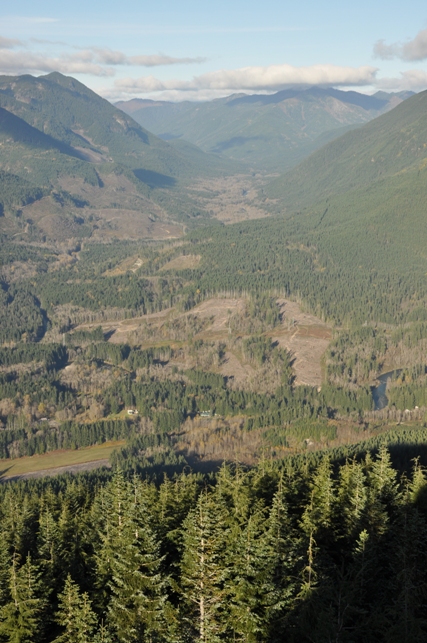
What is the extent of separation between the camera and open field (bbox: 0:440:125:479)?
16525cm

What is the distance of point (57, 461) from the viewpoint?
6713 inches

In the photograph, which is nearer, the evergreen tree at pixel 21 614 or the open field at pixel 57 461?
the evergreen tree at pixel 21 614

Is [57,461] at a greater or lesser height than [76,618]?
lesser

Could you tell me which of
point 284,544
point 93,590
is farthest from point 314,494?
point 93,590

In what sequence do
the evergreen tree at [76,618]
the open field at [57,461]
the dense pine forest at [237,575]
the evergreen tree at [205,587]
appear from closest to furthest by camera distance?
the dense pine forest at [237,575] → the evergreen tree at [205,587] → the evergreen tree at [76,618] → the open field at [57,461]

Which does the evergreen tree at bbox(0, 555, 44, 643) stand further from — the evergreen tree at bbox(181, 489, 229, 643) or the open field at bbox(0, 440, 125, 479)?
the open field at bbox(0, 440, 125, 479)

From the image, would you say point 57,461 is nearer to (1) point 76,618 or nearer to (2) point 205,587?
(1) point 76,618

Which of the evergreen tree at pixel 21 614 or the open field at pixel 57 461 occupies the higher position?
the evergreen tree at pixel 21 614

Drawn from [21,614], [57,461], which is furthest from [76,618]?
[57,461]

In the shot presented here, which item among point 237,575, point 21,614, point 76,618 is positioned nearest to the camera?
point 237,575

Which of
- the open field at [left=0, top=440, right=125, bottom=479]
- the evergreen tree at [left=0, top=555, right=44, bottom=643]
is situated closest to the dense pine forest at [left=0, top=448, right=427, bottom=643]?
the evergreen tree at [left=0, top=555, right=44, bottom=643]

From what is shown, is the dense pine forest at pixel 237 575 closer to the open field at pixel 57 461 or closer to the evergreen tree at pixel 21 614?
the evergreen tree at pixel 21 614

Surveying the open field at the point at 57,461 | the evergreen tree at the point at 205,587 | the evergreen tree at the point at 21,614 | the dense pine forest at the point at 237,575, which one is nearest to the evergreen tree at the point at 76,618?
the dense pine forest at the point at 237,575

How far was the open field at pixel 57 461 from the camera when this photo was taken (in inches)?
6506
